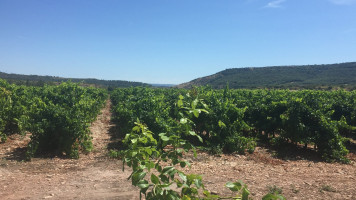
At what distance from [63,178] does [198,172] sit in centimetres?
359

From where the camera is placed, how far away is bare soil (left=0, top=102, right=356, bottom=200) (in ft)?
17.8

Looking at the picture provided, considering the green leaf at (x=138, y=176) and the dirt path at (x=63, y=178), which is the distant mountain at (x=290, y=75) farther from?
the green leaf at (x=138, y=176)

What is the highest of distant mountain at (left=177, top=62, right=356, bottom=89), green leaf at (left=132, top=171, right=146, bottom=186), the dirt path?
distant mountain at (left=177, top=62, right=356, bottom=89)

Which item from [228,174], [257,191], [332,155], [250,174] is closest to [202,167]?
[228,174]

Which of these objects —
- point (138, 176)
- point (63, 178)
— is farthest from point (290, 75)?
point (138, 176)

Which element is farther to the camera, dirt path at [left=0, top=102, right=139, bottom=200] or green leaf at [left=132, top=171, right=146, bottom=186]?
dirt path at [left=0, top=102, right=139, bottom=200]

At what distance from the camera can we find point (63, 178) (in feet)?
20.4

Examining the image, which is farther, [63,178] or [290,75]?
[290,75]

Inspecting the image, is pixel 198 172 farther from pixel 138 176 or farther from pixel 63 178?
pixel 138 176

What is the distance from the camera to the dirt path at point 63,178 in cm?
529

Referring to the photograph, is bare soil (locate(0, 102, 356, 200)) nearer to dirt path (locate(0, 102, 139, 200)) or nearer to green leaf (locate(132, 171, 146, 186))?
dirt path (locate(0, 102, 139, 200))

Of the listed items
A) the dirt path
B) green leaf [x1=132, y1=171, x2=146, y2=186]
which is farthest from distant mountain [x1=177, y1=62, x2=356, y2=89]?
green leaf [x1=132, y1=171, x2=146, y2=186]

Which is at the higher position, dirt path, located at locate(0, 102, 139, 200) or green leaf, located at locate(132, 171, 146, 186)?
green leaf, located at locate(132, 171, 146, 186)

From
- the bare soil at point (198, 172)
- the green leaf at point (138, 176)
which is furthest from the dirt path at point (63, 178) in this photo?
the green leaf at point (138, 176)
